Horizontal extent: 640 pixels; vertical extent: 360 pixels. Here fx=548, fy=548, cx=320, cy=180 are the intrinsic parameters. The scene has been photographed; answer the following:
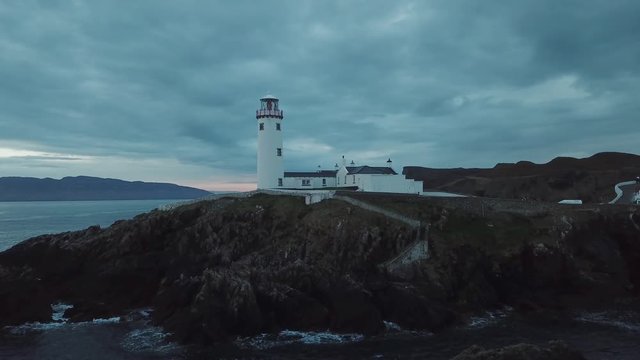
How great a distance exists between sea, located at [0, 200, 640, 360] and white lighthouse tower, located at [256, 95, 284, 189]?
103ft

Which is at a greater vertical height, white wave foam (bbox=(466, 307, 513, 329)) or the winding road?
the winding road

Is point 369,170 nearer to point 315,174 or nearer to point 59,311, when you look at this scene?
point 315,174

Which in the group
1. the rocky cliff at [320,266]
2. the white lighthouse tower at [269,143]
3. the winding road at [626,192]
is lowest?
the rocky cliff at [320,266]

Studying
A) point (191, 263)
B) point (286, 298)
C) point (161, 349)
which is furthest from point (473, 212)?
point (161, 349)

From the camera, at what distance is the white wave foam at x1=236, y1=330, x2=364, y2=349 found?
103ft

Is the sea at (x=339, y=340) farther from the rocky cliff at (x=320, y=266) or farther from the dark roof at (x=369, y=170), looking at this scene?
the dark roof at (x=369, y=170)

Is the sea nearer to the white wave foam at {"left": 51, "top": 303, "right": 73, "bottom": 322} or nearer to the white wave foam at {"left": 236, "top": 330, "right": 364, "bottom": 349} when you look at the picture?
the white wave foam at {"left": 236, "top": 330, "right": 364, "bottom": 349}

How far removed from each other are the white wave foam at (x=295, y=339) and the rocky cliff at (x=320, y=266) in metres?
0.70

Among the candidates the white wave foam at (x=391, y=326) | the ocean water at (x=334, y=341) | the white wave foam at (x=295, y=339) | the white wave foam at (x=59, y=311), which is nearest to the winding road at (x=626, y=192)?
the ocean water at (x=334, y=341)

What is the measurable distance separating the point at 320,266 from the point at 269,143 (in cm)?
2842

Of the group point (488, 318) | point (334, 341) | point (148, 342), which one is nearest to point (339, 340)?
point (334, 341)

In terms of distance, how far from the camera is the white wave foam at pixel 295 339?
31328mm

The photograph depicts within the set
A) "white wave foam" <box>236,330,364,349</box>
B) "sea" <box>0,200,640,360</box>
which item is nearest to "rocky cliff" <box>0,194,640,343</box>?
"white wave foam" <box>236,330,364,349</box>

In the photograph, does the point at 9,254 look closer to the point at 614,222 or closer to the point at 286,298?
the point at 286,298
